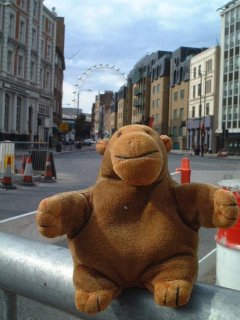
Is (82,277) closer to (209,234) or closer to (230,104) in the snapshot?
(209,234)

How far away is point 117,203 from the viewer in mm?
1409

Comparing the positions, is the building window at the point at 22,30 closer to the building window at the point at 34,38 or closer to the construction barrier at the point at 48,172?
the building window at the point at 34,38

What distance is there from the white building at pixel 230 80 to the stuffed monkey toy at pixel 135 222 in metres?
57.1

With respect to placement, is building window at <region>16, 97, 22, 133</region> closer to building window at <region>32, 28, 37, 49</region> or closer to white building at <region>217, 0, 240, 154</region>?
building window at <region>32, 28, 37, 49</region>

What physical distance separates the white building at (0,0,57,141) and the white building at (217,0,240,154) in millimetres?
23362

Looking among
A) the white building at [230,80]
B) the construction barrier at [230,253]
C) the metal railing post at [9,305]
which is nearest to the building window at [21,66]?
the white building at [230,80]

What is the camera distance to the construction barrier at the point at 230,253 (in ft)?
10.7

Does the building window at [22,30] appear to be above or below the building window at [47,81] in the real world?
above

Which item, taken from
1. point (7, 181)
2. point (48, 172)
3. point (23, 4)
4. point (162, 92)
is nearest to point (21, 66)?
point (23, 4)

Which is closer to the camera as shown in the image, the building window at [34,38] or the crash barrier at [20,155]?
the crash barrier at [20,155]

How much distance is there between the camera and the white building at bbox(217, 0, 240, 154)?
58.8 meters

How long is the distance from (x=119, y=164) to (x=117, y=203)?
0.42 feet

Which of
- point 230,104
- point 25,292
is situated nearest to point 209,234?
point 25,292

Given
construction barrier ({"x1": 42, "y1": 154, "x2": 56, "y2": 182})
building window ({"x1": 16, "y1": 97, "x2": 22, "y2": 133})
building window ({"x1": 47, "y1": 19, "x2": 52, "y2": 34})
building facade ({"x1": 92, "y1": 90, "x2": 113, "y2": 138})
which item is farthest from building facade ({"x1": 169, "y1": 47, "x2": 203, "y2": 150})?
construction barrier ({"x1": 42, "y1": 154, "x2": 56, "y2": 182})
